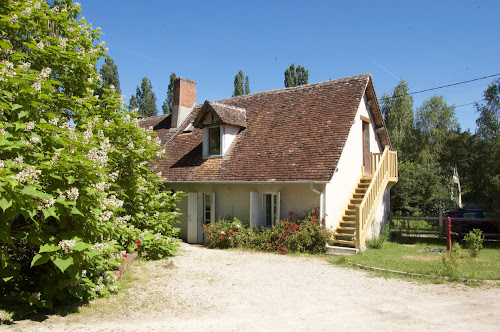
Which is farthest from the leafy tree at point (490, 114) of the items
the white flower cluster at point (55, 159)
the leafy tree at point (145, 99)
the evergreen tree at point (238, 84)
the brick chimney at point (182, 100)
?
the leafy tree at point (145, 99)

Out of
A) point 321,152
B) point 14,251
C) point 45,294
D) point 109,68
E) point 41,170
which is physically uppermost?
point 109,68

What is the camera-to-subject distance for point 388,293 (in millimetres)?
7883

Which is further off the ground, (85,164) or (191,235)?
(85,164)

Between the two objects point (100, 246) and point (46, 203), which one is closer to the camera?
point (46, 203)

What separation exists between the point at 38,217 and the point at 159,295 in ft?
9.12

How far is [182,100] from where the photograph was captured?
21656 mm

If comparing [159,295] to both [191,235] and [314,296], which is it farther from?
[191,235]

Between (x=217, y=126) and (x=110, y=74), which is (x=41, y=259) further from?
(x=110, y=74)

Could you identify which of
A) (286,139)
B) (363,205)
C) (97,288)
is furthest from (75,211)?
(286,139)

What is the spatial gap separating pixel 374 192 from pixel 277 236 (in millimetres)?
4166

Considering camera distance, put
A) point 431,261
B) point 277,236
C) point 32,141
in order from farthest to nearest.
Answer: point 277,236
point 431,261
point 32,141

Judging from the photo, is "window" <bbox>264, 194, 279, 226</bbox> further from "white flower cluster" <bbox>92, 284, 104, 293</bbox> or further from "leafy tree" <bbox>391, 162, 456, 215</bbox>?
"leafy tree" <bbox>391, 162, 456, 215</bbox>

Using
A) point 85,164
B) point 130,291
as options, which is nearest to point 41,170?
point 85,164

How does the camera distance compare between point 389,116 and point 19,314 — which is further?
point 389,116
